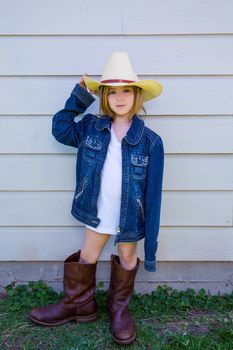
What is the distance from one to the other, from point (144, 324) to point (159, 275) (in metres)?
0.37

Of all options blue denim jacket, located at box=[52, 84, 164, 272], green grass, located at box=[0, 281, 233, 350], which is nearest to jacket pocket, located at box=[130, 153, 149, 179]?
blue denim jacket, located at box=[52, 84, 164, 272]

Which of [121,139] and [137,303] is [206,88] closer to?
[121,139]

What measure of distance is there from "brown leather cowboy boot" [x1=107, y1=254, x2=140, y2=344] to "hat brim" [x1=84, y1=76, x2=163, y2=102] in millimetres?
991

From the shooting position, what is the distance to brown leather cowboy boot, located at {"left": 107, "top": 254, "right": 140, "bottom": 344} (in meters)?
2.44

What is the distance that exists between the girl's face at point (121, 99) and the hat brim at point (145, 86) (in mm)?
62

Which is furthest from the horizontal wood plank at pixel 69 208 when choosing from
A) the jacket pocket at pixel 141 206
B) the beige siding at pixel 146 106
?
the jacket pocket at pixel 141 206

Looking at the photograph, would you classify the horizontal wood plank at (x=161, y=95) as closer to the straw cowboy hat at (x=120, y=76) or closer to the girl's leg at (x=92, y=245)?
the straw cowboy hat at (x=120, y=76)

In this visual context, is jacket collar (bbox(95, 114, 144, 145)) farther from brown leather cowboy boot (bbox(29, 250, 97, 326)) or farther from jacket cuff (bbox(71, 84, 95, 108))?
brown leather cowboy boot (bbox(29, 250, 97, 326))

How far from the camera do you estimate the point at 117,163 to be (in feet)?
7.67

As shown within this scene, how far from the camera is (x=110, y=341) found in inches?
96.3

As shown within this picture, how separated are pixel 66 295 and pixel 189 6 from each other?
1829 millimetres

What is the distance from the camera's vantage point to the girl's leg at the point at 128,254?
2.50 m

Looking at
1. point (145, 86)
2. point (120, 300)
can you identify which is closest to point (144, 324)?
point (120, 300)

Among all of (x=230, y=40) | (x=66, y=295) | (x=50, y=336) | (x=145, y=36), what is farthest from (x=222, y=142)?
(x=50, y=336)
